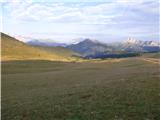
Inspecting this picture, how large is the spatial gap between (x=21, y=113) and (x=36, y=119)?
2.13 m

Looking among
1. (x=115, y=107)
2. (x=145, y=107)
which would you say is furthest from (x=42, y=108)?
(x=145, y=107)

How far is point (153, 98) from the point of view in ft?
70.3

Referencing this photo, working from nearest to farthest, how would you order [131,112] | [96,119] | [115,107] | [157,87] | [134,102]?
1. [96,119]
2. [131,112]
3. [115,107]
4. [134,102]
5. [157,87]

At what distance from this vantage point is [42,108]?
20.2 meters

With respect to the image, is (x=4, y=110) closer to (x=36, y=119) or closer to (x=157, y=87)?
(x=36, y=119)

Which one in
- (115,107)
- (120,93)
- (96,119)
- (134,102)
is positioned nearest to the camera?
(96,119)

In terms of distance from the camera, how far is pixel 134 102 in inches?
793

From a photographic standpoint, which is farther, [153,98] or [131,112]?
[153,98]

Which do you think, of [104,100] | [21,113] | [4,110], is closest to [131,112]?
[104,100]

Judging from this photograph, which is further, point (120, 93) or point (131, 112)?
point (120, 93)

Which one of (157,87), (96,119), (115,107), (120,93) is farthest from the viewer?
(157,87)

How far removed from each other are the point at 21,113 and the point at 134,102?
6132mm

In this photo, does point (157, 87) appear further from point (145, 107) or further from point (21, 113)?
point (21, 113)

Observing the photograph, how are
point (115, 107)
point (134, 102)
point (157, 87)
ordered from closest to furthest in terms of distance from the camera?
point (115, 107) < point (134, 102) < point (157, 87)
